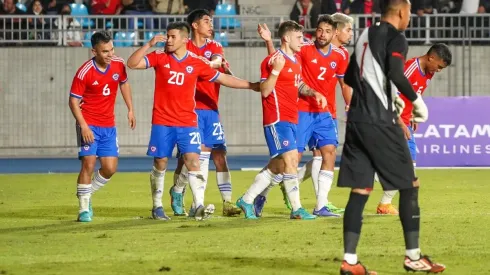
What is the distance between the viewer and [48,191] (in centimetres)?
1772

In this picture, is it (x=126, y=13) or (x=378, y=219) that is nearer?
Answer: (x=378, y=219)

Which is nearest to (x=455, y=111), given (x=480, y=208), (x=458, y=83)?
(x=458, y=83)

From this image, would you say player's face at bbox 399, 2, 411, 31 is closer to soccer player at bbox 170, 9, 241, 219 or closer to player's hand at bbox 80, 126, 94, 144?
soccer player at bbox 170, 9, 241, 219

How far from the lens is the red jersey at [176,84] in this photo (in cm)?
1291

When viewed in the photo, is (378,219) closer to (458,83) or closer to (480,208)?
(480,208)

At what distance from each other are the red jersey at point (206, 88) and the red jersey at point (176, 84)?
2.95ft

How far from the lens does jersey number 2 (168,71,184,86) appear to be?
42.3 feet

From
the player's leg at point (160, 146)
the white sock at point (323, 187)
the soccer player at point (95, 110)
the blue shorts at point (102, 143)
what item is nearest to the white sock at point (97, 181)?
the soccer player at point (95, 110)

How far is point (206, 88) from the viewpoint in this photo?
13992 mm

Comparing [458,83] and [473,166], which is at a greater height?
[458,83]

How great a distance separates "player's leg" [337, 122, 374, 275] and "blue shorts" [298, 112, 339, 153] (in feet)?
15.3

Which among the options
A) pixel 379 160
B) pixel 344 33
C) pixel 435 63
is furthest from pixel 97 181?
pixel 379 160

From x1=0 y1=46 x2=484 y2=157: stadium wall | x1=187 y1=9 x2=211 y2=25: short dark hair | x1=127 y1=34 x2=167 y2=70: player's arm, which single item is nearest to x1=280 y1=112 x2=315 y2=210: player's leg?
x1=187 y1=9 x2=211 y2=25: short dark hair

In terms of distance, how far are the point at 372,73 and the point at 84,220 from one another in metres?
5.24
